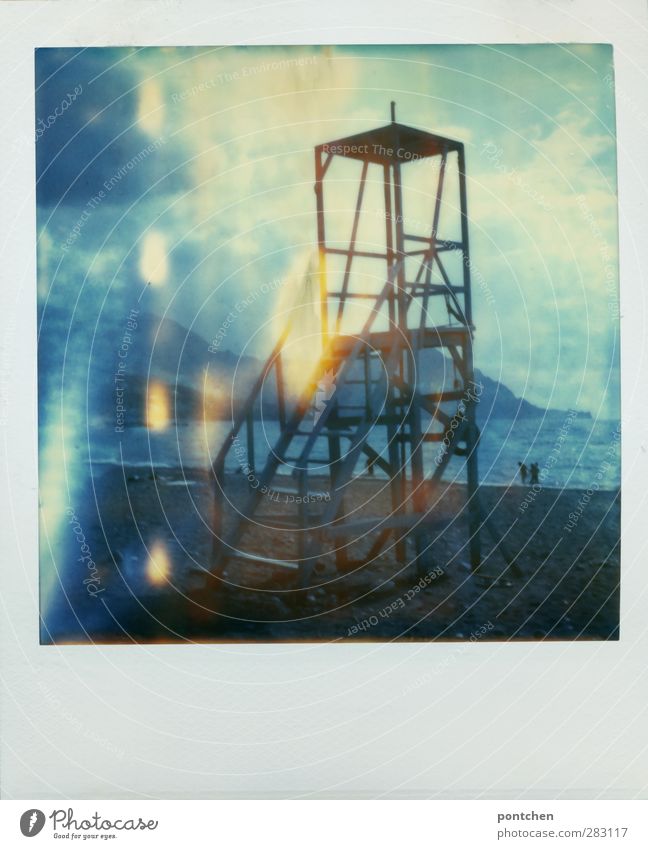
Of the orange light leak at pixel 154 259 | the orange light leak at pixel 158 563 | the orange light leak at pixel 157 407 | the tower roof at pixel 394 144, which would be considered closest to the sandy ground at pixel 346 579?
the orange light leak at pixel 158 563

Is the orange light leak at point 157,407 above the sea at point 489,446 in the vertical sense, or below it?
above

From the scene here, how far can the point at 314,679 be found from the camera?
6.21ft

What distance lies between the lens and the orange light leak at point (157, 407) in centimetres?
189

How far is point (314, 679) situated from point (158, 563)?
0.52 meters

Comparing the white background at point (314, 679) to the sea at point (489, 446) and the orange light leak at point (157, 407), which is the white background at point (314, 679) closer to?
the sea at point (489, 446)

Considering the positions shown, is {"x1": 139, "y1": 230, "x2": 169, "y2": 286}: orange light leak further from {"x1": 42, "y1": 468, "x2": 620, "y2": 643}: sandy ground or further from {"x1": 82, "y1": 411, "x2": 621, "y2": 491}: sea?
{"x1": 42, "y1": 468, "x2": 620, "y2": 643}: sandy ground

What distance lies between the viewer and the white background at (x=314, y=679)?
188cm

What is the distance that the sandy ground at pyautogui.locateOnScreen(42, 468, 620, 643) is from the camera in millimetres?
1894

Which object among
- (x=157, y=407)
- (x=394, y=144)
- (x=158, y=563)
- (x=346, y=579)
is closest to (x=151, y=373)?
(x=157, y=407)

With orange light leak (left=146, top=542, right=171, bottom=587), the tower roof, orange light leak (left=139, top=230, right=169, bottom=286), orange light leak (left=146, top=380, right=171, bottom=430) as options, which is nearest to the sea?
orange light leak (left=146, top=380, right=171, bottom=430)

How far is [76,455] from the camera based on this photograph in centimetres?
189

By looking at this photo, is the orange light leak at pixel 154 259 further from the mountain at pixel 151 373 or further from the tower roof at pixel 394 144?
the tower roof at pixel 394 144

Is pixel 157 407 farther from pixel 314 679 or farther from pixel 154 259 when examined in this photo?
pixel 314 679

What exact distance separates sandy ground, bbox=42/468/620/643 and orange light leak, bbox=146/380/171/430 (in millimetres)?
128
